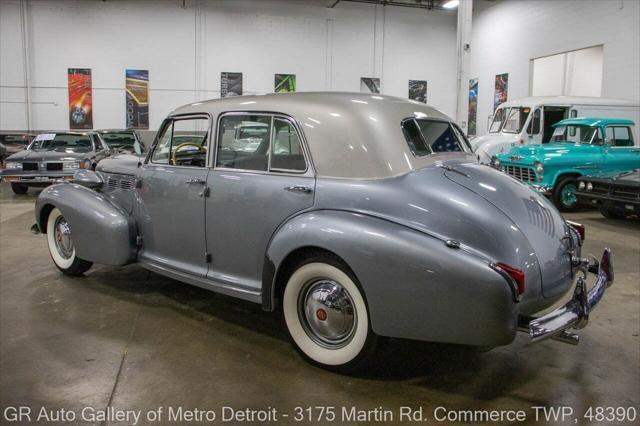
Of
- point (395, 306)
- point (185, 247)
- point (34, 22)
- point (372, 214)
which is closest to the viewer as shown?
point (395, 306)

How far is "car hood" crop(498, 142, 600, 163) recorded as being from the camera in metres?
9.55

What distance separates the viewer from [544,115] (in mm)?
12125

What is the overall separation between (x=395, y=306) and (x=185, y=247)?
1.89 m

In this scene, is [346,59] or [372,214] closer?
[372,214]

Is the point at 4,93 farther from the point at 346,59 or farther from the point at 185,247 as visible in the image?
the point at 185,247

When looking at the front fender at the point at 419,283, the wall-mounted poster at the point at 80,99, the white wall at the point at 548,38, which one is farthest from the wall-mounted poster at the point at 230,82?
the front fender at the point at 419,283

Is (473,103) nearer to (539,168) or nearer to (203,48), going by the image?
(203,48)

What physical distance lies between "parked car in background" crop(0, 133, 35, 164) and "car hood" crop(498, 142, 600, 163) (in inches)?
537

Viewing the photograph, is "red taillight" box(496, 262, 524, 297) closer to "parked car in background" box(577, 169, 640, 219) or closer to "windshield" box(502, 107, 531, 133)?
"parked car in background" box(577, 169, 640, 219)

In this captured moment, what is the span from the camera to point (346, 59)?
65.8 feet

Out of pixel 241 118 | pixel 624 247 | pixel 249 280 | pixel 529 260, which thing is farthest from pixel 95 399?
pixel 624 247

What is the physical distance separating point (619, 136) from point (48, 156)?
11.5 meters

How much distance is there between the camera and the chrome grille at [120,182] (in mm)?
4418

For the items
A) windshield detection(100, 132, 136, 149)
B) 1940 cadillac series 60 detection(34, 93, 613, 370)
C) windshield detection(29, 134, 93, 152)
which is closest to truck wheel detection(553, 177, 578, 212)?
1940 cadillac series 60 detection(34, 93, 613, 370)
